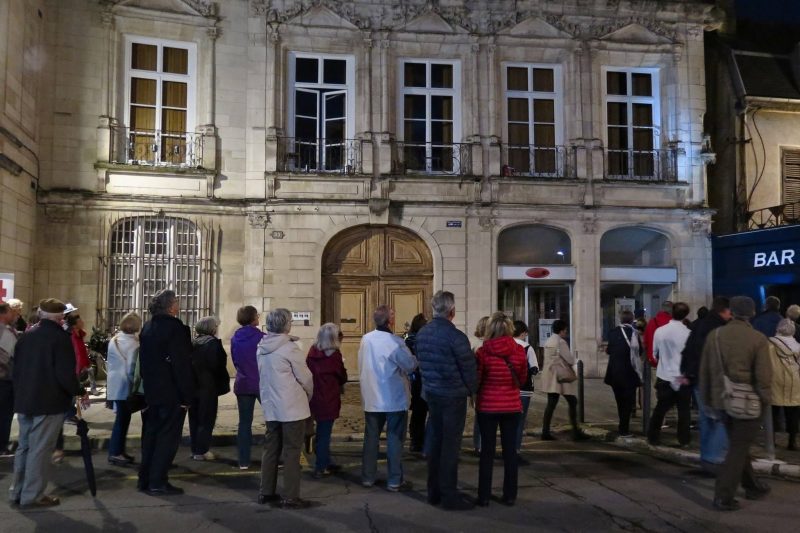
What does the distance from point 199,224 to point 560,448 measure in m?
9.51

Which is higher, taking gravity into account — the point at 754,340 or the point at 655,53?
the point at 655,53

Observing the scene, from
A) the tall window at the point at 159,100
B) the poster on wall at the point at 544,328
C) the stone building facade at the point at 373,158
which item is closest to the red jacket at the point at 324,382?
the stone building facade at the point at 373,158

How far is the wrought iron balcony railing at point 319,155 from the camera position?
601 inches

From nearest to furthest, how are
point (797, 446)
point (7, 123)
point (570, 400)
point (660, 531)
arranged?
point (660, 531)
point (797, 446)
point (570, 400)
point (7, 123)

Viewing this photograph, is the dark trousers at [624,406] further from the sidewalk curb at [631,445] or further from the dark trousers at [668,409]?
the dark trousers at [668,409]

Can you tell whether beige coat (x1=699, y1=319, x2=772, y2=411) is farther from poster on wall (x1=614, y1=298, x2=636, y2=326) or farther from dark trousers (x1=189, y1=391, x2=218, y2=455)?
poster on wall (x1=614, y1=298, x2=636, y2=326)

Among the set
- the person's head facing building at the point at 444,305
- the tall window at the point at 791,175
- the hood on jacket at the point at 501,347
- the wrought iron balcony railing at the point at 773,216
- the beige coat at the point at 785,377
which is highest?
the tall window at the point at 791,175

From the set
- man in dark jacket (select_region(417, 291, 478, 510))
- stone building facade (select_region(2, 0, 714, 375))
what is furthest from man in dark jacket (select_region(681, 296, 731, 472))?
stone building facade (select_region(2, 0, 714, 375))

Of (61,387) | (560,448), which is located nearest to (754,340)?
(560,448)

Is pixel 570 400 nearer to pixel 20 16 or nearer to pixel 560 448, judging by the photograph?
pixel 560 448

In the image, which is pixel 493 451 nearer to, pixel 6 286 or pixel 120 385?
pixel 120 385

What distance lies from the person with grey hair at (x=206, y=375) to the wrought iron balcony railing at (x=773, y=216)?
13558mm

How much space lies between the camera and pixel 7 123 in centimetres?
1204

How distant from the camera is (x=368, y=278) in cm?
1541
